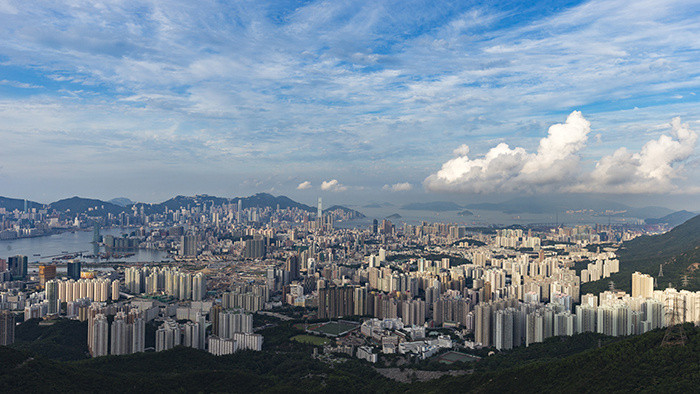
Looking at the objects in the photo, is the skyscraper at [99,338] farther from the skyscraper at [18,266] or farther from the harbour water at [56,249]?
the harbour water at [56,249]

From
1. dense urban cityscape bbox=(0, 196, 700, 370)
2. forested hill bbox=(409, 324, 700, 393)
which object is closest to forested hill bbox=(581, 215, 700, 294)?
dense urban cityscape bbox=(0, 196, 700, 370)

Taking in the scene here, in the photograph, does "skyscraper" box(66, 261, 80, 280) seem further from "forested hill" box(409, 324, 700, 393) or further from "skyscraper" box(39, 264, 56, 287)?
"forested hill" box(409, 324, 700, 393)

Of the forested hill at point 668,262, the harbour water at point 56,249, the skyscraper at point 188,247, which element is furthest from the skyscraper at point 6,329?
the skyscraper at point 188,247

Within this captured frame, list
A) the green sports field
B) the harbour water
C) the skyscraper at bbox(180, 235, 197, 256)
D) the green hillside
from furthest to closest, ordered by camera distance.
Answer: the skyscraper at bbox(180, 235, 197, 256) → the harbour water → the green sports field → the green hillside

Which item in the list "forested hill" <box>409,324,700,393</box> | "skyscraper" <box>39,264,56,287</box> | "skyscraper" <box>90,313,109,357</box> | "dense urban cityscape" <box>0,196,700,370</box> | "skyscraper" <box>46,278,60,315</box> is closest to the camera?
"forested hill" <box>409,324,700,393</box>

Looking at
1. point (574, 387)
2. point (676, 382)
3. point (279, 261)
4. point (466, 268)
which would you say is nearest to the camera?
point (676, 382)

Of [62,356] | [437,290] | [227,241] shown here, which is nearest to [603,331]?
[437,290]

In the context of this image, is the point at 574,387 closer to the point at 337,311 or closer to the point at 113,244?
the point at 337,311

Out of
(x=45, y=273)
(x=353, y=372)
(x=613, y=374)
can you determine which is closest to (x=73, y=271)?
(x=45, y=273)
